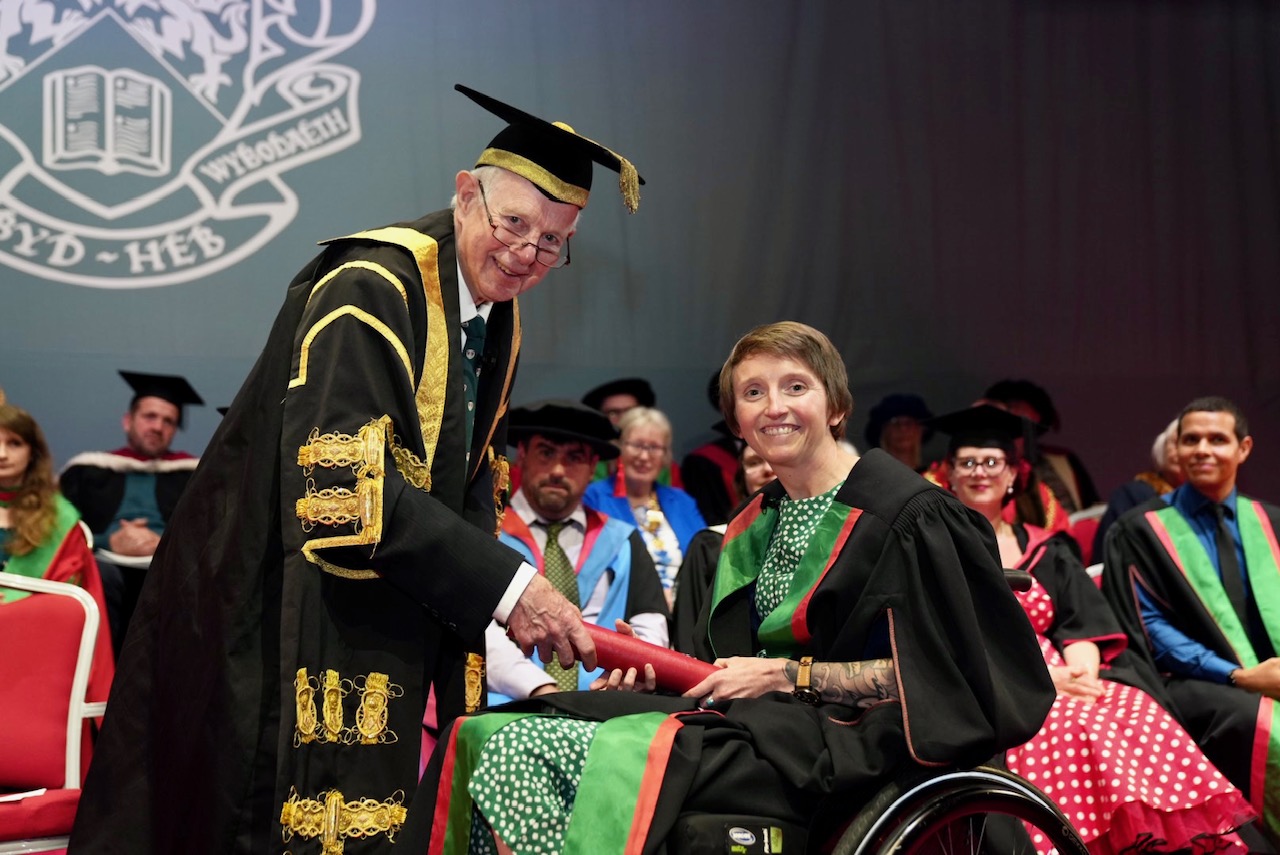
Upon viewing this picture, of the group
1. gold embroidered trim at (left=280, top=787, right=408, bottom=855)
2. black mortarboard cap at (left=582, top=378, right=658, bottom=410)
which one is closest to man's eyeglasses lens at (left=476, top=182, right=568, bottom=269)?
gold embroidered trim at (left=280, top=787, right=408, bottom=855)

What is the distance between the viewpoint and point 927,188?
7566 millimetres

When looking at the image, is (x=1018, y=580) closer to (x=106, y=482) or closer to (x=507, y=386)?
(x=507, y=386)

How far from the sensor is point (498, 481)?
9.34 feet

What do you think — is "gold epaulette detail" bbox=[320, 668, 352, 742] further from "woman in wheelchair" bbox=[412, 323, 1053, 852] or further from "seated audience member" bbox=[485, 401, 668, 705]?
"seated audience member" bbox=[485, 401, 668, 705]

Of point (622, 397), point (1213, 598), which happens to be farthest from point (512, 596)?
point (622, 397)

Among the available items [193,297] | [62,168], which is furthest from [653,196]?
[62,168]

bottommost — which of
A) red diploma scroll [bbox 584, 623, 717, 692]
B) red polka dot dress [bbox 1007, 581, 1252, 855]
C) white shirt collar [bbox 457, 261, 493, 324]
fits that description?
red polka dot dress [bbox 1007, 581, 1252, 855]

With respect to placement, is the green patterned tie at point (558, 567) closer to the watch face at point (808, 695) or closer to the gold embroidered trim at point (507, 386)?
the gold embroidered trim at point (507, 386)

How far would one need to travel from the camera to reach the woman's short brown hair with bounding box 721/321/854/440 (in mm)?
2676

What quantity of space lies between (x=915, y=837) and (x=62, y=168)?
17.1ft

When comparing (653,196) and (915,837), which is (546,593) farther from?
(653,196)

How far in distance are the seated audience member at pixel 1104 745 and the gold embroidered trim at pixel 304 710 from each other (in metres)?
1.68

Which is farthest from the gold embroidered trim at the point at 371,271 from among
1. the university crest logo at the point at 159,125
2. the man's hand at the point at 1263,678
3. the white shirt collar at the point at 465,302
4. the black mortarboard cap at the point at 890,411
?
the black mortarboard cap at the point at 890,411

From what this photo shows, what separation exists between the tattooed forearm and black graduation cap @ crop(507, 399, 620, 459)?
8.06 feet
